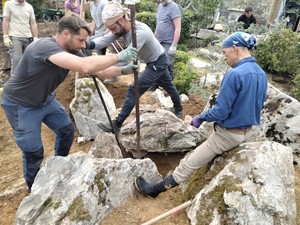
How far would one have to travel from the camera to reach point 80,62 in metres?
3.06

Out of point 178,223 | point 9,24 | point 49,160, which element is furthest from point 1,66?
point 178,223

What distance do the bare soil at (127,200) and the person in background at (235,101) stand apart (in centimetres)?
61

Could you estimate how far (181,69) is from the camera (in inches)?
323

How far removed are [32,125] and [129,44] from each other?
1820 mm

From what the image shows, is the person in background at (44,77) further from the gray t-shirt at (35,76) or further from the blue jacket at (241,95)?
the blue jacket at (241,95)

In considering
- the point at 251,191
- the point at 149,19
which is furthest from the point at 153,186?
the point at 149,19

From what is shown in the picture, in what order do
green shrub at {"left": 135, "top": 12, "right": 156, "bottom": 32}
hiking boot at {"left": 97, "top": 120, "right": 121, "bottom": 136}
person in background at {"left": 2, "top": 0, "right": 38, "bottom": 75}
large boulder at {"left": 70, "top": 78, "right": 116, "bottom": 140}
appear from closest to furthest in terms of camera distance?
hiking boot at {"left": 97, "top": 120, "right": 121, "bottom": 136}, large boulder at {"left": 70, "top": 78, "right": 116, "bottom": 140}, person in background at {"left": 2, "top": 0, "right": 38, "bottom": 75}, green shrub at {"left": 135, "top": 12, "right": 156, "bottom": 32}

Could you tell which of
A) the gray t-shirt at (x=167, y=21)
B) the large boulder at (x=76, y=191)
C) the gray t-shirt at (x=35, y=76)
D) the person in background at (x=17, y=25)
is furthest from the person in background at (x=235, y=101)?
the person in background at (x=17, y=25)

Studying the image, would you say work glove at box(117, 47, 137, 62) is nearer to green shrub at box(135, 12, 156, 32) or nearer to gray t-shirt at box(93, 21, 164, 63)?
gray t-shirt at box(93, 21, 164, 63)

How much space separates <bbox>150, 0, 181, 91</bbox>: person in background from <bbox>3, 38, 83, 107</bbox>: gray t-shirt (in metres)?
3.66

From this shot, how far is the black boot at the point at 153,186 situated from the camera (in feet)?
11.9

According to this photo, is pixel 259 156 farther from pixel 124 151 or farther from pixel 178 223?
pixel 124 151

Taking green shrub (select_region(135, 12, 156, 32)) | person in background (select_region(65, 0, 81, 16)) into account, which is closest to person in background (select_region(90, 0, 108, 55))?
person in background (select_region(65, 0, 81, 16))

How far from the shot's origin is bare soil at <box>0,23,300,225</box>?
349 cm
